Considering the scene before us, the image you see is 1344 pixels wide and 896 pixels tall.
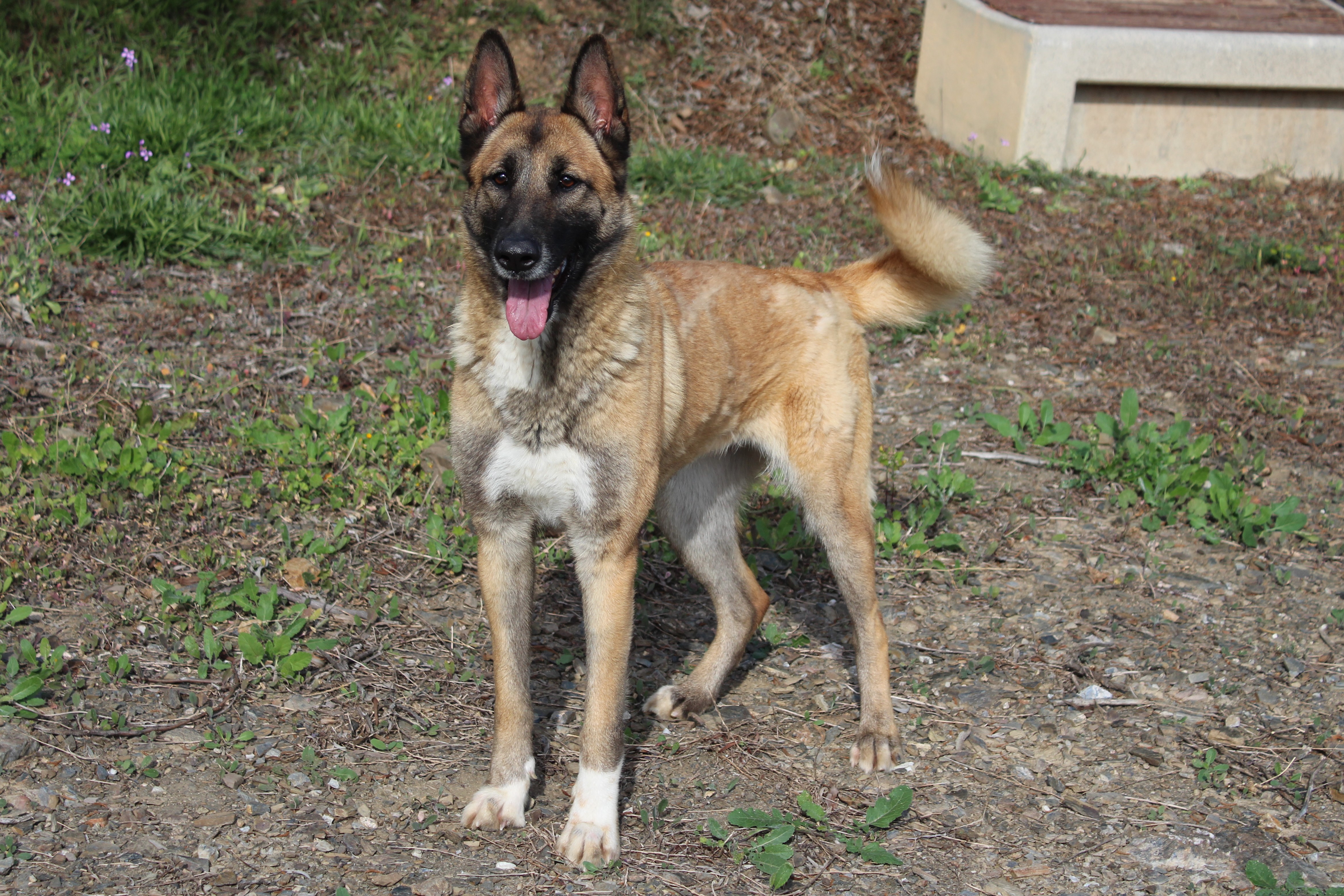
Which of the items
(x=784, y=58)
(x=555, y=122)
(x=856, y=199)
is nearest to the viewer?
(x=555, y=122)

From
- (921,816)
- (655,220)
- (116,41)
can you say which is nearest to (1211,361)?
(655,220)

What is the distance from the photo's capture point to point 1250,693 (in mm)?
3992

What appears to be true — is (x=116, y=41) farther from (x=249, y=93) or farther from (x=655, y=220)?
(x=655, y=220)

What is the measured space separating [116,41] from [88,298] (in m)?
2.80

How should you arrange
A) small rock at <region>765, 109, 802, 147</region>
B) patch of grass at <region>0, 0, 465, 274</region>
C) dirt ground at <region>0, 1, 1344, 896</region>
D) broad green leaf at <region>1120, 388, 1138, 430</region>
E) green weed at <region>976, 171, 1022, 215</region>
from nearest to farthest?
dirt ground at <region>0, 1, 1344, 896</region>
broad green leaf at <region>1120, 388, 1138, 430</region>
patch of grass at <region>0, 0, 465, 274</region>
green weed at <region>976, 171, 1022, 215</region>
small rock at <region>765, 109, 802, 147</region>

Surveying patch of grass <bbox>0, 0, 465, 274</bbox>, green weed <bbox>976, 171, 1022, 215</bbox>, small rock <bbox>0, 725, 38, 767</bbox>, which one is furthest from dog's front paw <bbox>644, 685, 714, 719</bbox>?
green weed <bbox>976, 171, 1022, 215</bbox>

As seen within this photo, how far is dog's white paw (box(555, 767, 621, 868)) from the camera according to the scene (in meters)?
3.09

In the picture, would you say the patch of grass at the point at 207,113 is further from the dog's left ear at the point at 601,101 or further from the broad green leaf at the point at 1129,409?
the broad green leaf at the point at 1129,409

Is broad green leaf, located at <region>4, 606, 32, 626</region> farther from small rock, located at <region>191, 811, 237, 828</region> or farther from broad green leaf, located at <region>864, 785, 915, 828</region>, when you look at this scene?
broad green leaf, located at <region>864, 785, 915, 828</region>

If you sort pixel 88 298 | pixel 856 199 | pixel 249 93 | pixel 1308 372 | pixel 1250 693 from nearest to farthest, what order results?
pixel 1250 693 → pixel 88 298 → pixel 1308 372 → pixel 249 93 → pixel 856 199

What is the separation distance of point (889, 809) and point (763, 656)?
114cm

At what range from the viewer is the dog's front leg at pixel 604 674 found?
3158 mm

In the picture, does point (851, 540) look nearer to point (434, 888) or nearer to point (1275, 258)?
point (434, 888)

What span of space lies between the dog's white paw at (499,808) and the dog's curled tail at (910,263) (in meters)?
2.02
